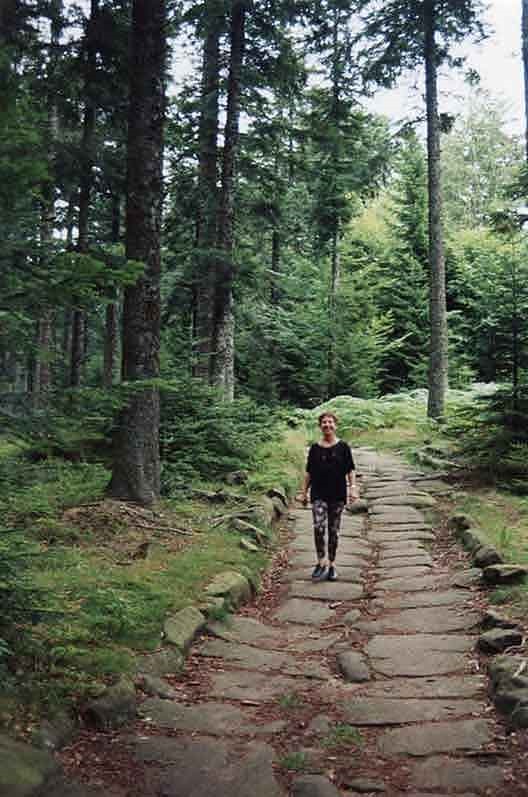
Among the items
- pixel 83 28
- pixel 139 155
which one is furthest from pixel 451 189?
pixel 139 155

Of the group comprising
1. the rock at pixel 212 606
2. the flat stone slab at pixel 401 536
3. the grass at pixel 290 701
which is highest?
the flat stone slab at pixel 401 536

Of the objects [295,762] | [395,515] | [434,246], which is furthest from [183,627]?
[434,246]

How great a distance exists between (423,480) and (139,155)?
7.58m

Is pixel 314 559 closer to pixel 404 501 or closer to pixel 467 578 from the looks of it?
pixel 467 578

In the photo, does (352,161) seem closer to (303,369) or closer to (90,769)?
(303,369)

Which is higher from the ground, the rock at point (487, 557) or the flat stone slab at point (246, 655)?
the rock at point (487, 557)

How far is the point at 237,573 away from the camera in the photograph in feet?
23.4

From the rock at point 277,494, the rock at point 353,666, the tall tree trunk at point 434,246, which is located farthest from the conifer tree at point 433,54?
the rock at point 353,666

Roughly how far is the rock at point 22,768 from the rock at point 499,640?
10.8ft

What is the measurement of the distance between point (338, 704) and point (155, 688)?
3.98 ft

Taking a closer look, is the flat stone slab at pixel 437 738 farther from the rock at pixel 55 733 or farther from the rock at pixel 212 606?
the rock at pixel 212 606

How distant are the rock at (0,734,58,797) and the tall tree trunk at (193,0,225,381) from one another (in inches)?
417

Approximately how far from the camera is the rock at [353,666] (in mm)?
5077

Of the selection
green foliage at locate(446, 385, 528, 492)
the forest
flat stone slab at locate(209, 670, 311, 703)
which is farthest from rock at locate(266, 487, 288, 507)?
flat stone slab at locate(209, 670, 311, 703)
